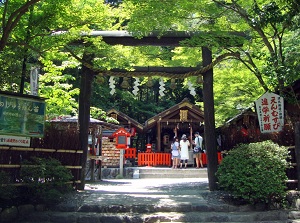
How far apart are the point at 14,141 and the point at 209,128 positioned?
5.92 m

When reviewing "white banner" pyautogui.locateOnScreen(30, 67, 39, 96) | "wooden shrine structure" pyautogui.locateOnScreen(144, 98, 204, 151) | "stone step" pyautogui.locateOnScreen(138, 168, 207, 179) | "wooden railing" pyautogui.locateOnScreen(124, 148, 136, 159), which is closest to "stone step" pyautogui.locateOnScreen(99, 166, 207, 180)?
"stone step" pyautogui.locateOnScreen(138, 168, 207, 179)

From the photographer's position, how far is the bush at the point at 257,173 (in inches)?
312

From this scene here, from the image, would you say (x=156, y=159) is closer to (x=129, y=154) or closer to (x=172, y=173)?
(x=129, y=154)

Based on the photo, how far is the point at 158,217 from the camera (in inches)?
293

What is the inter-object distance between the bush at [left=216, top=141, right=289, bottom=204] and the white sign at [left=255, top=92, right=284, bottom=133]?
5.53ft

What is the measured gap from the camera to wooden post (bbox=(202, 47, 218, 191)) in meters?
10.9

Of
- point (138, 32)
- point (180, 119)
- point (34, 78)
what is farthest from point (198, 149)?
point (34, 78)

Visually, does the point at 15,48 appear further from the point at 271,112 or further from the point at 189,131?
the point at 189,131

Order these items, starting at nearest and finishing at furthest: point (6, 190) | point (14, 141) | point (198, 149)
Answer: point (6, 190) < point (14, 141) < point (198, 149)

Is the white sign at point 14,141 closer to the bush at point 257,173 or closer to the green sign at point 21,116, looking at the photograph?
the green sign at point 21,116

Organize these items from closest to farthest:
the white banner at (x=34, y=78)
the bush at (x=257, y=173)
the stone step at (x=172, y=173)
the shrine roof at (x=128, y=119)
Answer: the bush at (x=257, y=173) → the white banner at (x=34, y=78) → the stone step at (x=172, y=173) → the shrine roof at (x=128, y=119)

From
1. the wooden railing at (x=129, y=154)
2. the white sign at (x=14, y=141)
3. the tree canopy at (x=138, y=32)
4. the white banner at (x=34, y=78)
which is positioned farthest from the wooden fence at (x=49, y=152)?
the wooden railing at (x=129, y=154)

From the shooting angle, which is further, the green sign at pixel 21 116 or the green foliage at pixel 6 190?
the green sign at pixel 21 116

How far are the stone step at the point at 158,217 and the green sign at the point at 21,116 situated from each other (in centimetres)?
210
